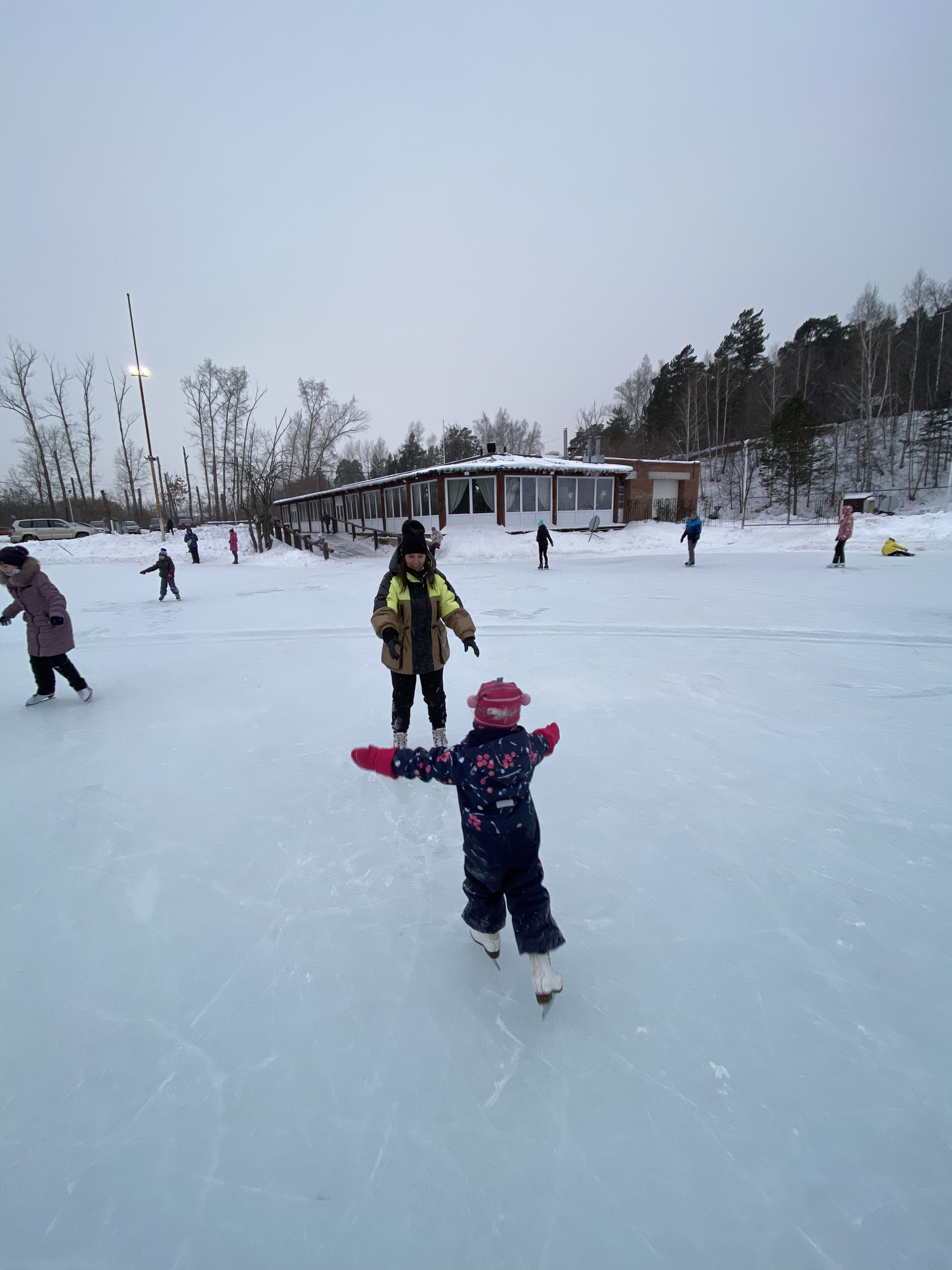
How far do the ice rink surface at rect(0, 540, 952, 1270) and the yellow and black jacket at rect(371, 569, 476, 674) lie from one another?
2.47 feet

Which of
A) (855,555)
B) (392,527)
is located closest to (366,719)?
(855,555)

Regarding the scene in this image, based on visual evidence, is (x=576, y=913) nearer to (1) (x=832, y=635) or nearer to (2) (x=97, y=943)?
(2) (x=97, y=943)

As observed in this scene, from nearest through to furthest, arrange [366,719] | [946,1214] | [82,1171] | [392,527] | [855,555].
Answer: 1. [946,1214]
2. [82,1171]
3. [366,719]
4. [855,555]
5. [392,527]

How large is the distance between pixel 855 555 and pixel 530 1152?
1652cm

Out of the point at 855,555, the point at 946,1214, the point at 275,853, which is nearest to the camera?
the point at 946,1214

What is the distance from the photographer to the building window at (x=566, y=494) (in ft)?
71.5

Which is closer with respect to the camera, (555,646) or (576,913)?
(576,913)

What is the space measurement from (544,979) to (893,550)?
1582cm

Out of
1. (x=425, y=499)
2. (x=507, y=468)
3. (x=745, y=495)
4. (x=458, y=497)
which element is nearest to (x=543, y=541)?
(x=507, y=468)

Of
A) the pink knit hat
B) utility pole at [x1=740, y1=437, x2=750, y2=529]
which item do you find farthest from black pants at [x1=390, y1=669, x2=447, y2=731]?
utility pole at [x1=740, y1=437, x2=750, y2=529]

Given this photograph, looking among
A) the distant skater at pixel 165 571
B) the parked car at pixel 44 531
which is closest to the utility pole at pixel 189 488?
the parked car at pixel 44 531

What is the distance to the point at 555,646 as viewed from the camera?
6.14 metres

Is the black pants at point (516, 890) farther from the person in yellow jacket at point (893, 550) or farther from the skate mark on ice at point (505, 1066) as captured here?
the person in yellow jacket at point (893, 550)

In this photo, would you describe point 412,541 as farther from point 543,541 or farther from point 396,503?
point 396,503
